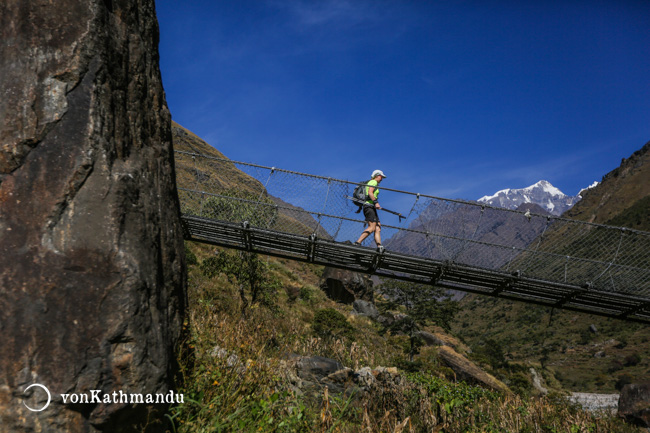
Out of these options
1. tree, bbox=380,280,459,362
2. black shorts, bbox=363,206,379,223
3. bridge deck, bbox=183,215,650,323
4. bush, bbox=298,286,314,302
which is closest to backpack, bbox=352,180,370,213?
black shorts, bbox=363,206,379,223

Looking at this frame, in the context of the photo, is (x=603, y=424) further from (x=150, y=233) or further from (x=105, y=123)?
(x=105, y=123)

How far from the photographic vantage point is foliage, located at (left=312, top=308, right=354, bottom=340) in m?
21.2

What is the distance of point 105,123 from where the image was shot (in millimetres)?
3797

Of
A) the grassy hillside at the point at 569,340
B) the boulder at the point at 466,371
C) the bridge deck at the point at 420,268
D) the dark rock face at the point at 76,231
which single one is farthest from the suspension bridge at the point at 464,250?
the grassy hillside at the point at 569,340

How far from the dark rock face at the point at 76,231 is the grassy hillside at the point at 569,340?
35203 mm

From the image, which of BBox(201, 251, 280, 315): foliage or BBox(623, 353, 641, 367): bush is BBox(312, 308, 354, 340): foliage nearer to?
BBox(201, 251, 280, 315): foliage

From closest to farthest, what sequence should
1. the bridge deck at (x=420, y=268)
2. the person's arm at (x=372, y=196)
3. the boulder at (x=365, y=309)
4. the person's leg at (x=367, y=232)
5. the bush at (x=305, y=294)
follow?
the bridge deck at (x=420, y=268) < the person's leg at (x=367, y=232) < the person's arm at (x=372, y=196) < the bush at (x=305, y=294) < the boulder at (x=365, y=309)

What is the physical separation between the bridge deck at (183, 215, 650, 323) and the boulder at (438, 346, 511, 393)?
10692mm

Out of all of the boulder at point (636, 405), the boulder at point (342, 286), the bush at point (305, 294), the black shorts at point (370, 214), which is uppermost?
the boulder at point (342, 286)

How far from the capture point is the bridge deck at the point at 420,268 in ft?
29.0

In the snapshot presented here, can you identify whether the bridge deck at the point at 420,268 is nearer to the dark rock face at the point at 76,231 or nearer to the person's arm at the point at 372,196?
the person's arm at the point at 372,196

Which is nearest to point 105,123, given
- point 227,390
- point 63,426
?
point 63,426

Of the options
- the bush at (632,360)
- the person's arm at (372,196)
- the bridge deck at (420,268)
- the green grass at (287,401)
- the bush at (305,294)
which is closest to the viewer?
the green grass at (287,401)

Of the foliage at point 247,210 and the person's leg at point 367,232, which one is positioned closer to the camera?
the foliage at point 247,210
